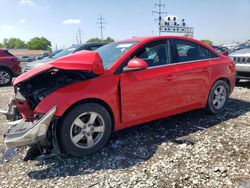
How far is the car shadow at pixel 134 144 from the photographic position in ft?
10.2

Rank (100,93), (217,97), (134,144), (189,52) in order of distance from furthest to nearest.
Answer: (217,97) < (189,52) < (134,144) < (100,93)

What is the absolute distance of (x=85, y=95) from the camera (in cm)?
320

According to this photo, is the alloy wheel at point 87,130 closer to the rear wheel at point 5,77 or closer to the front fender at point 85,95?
the front fender at point 85,95

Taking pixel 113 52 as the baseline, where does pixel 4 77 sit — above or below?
below

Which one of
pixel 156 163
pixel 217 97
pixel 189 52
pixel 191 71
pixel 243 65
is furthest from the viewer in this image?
pixel 243 65

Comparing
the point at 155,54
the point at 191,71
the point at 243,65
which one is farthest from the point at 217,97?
the point at 243,65

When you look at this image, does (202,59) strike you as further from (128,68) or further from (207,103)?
(128,68)

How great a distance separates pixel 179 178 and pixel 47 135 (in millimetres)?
1789

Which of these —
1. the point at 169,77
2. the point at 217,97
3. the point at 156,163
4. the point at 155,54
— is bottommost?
the point at 156,163

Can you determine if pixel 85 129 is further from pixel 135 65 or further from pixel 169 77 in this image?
pixel 169 77

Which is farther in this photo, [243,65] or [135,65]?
[243,65]

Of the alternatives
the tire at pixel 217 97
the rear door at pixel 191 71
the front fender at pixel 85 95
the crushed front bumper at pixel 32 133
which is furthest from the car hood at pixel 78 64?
the tire at pixel 217 97

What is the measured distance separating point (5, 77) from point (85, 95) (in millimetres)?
8660

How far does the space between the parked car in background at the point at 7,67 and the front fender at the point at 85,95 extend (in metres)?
8.41
